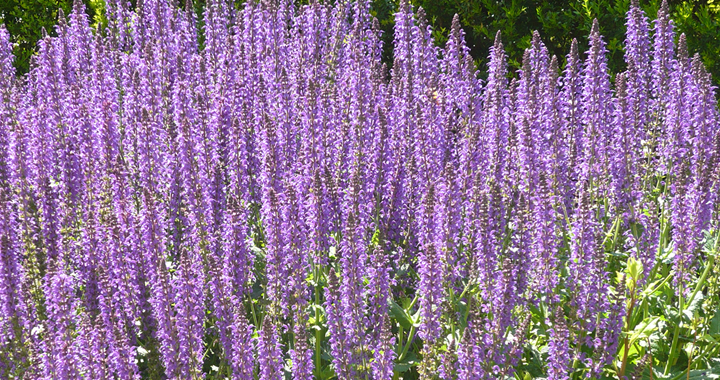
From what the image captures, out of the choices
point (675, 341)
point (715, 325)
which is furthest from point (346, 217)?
point (715, 325)

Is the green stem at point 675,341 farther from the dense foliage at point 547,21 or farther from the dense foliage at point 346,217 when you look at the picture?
the dense foliage at point 547,21

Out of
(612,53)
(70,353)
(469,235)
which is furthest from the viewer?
(612,53)

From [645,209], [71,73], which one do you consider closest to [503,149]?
[645,209]

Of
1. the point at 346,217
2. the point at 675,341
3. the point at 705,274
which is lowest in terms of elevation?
the point at 675,341

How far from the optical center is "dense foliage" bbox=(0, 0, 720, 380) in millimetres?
4402

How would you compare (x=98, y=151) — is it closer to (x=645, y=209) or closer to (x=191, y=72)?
(x=191, y=72)

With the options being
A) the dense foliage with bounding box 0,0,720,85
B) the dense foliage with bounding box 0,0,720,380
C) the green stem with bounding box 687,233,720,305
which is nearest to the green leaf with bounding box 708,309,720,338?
the dense foliage with bounding box 0,0,720,380

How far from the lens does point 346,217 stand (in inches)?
196

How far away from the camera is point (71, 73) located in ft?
→ 23.5

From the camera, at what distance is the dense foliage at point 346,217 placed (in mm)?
4402

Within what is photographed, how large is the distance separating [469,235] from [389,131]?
110 centimetres

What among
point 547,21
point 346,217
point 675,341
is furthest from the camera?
point 547,21

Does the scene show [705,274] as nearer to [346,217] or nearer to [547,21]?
[346,217]

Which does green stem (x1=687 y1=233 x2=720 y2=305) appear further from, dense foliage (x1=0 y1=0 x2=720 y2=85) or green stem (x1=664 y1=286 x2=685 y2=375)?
dense foliage (x1=0 y1=0 x2=720 y2=85)
